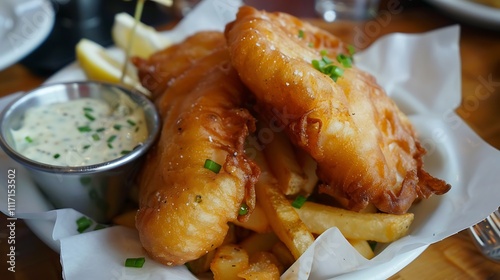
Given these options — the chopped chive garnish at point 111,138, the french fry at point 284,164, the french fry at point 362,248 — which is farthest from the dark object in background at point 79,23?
the french fry at point 362,248

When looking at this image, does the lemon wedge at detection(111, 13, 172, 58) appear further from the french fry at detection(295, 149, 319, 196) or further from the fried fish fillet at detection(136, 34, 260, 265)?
the french fry at detection(295, 149, 319, 196)

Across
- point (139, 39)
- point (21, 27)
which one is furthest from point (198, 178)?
point (21, 27)

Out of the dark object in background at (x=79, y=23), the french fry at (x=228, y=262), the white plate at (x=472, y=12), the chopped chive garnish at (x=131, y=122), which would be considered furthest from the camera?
the white plate at (x=472, y=12)

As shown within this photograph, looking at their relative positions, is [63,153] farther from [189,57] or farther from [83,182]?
[189,57]

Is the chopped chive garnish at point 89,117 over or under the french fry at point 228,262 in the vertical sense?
under

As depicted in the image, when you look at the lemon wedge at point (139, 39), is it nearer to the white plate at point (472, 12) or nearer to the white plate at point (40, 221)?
the white plate at point (40, 221)

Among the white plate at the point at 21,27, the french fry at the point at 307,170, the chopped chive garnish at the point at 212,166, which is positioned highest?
the chopped chive garnish at the point at 212,166
